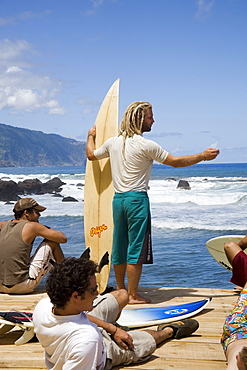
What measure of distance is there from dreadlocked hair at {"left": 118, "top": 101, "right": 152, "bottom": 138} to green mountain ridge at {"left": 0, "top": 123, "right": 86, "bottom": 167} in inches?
5206

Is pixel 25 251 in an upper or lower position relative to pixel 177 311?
upper

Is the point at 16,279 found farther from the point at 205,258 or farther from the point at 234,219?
the point at 234,219

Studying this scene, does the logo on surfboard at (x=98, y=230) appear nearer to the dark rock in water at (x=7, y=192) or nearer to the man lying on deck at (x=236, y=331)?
the man lying on deck at (x=236, y=331)

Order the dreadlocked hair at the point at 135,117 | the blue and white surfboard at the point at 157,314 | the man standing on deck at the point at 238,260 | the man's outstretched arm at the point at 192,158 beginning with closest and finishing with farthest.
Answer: the blue and white surfboard at the point at 157,314 < the man standing on deck at the point at 238,260 < the man's outstretched arm at the point at 192,158 < the dreadlocked hair at the point at 135,117

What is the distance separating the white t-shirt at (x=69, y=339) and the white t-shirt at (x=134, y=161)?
79.7 inches

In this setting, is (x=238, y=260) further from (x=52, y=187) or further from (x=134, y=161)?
(x=52, y=187)

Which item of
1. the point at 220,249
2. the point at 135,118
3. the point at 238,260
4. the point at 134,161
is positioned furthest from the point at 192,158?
the point at 220,249

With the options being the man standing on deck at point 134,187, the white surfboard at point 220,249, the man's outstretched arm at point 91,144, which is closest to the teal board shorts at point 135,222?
the man standing on deck at point 134,187

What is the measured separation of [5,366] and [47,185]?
3611 cm

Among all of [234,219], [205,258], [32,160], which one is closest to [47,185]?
[234,219]

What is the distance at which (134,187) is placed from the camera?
4.39m

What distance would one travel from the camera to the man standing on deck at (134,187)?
14.3 ft

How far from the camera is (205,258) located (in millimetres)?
9852

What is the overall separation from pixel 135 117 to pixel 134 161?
15.5 inches
